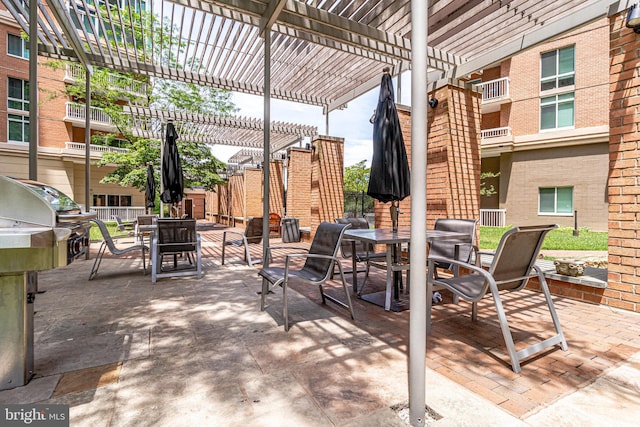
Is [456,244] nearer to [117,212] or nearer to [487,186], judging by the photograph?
[487,186]

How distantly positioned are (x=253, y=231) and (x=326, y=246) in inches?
135

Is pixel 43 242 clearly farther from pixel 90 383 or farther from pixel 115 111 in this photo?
pixel 115 111

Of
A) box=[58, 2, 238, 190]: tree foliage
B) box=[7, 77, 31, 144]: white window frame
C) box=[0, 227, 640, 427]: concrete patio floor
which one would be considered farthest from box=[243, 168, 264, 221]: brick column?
box=[7, 77, 31, 144]: white window frame

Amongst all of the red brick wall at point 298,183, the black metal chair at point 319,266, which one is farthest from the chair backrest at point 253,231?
the red brick wall at point 298,183

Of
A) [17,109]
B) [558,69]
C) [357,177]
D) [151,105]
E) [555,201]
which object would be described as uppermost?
[558,69]

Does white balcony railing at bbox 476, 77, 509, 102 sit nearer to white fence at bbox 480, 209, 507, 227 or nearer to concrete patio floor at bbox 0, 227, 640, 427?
white fence at bbox 480, 209, 507, 227

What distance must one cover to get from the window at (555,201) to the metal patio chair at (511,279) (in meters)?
13.3

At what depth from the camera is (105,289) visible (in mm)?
4227

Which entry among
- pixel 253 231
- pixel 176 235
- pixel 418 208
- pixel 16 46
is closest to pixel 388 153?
pixel 418 208

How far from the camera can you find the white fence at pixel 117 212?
→ 1836cm

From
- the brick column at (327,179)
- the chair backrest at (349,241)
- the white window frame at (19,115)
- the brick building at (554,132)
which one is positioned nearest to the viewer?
the chair backrest at (349,241)

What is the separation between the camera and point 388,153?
3.71 meters

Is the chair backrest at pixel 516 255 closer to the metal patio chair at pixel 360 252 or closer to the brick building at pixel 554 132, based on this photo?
the metal patio chair at pixel 360 252

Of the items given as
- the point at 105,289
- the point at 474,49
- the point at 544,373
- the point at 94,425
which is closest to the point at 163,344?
the point at 94,425
